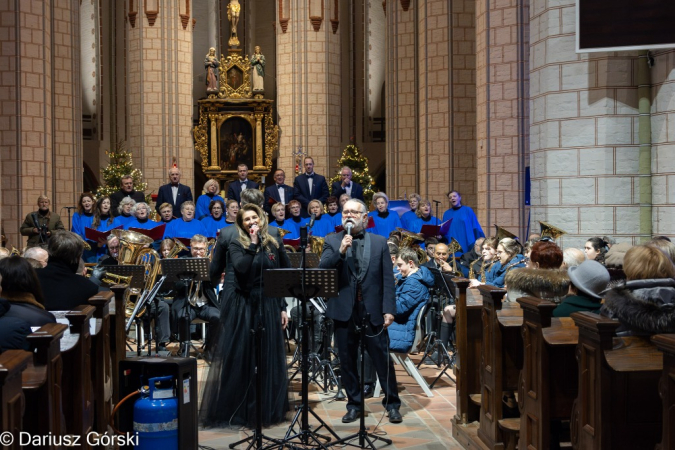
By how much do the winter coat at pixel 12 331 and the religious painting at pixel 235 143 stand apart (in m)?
19.1

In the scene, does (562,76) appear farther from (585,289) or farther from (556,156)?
(585,289)

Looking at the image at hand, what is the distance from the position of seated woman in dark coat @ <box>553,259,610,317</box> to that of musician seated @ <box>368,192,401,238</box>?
30.1 feet

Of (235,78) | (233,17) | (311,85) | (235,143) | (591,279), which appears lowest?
(591,279)

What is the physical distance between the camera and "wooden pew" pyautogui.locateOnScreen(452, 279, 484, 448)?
22.6ft

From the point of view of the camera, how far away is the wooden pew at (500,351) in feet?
19.8

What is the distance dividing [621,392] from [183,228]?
982cm

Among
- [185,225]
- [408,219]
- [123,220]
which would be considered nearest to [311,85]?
[408,219]

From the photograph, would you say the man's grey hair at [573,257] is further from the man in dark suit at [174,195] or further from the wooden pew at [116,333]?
the man in dark suit at [174,195]

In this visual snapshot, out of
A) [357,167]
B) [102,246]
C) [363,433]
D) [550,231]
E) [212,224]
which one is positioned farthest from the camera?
[357,167]

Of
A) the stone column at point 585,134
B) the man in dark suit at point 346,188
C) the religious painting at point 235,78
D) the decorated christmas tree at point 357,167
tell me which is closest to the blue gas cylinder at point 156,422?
the stone column at point 585,134

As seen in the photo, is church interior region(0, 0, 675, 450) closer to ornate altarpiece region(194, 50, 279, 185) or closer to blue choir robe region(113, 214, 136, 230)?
ornate altarpiece region(194, 50, 279, 185)

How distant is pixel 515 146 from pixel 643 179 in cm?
327

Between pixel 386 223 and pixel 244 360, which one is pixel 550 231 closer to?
pixel 244 360

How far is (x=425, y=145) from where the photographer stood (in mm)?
16281
